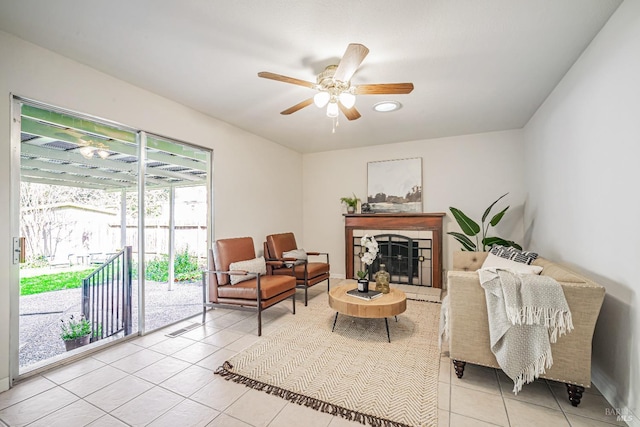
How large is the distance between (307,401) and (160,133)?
10.1 ft

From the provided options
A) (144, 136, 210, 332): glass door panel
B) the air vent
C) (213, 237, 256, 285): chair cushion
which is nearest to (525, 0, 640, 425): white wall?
(213, 237, 256, 285): chair cushion

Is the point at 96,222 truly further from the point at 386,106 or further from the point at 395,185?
the point at 395,185

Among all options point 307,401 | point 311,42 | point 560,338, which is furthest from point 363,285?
point 311,42

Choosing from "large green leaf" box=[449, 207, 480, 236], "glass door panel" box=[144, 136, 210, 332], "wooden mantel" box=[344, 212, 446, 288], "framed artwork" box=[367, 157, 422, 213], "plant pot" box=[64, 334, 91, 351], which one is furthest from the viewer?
"framed artwork" box=[367, 157, 422, 213]

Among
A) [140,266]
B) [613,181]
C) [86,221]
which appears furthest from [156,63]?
[613,181]

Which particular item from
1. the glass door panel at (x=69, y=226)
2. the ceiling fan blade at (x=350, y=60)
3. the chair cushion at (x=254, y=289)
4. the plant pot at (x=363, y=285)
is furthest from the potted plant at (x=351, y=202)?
the glass door panel at (x=69, y=226)

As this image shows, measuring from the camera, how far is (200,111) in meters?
3.66

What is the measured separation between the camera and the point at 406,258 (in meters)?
5.07

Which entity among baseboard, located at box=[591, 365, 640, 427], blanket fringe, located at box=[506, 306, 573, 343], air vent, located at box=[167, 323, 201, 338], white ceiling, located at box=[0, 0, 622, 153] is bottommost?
air vent, located at box=[167, 323, 201, 338]

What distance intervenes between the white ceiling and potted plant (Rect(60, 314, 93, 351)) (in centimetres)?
239

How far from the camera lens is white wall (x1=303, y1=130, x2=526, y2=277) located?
14.8 feet

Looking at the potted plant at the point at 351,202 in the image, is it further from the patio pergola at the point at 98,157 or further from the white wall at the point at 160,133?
the patio pergola at the point at 98,157

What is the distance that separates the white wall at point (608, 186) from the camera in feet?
5.73

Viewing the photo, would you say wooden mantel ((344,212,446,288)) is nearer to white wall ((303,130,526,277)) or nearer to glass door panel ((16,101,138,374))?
white wall ((303,130,526,277))
